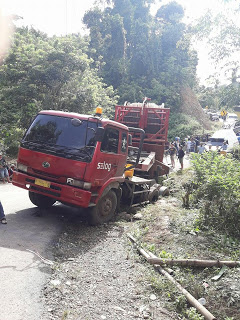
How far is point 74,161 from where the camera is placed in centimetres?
536

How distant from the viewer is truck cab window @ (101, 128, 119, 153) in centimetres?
580

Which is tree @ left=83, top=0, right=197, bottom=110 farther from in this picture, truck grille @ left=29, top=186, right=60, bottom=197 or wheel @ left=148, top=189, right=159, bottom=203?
truck grille @ left=29, top=186, right=60, bottom=197

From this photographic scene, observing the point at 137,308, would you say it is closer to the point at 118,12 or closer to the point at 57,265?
the point at 57,265

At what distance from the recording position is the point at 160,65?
32812mm

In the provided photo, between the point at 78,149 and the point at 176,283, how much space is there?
289 centimetres

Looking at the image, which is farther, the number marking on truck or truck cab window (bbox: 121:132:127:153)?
truck cab window (bbox: 121:132:127:153)

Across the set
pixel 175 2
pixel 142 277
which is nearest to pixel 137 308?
pixel 142 277

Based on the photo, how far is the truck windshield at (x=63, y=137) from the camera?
17.9 ft

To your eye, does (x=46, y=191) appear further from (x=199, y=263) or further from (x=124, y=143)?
(x=199, y=263)

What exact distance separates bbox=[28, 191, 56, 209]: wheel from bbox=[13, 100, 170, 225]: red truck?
2.27 ft

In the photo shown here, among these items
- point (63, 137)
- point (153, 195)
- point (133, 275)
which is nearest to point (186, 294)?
point (133, 275)

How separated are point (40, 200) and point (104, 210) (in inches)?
61.7

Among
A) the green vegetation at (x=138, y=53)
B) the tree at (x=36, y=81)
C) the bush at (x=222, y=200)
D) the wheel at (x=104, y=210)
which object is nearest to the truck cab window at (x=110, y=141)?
the wheel at (x=104, y=210)

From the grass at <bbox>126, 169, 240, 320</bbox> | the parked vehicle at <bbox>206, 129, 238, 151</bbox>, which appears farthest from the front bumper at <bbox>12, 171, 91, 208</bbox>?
the parked vehicle at <bbox>206, 129, 238, 151</bbox>
